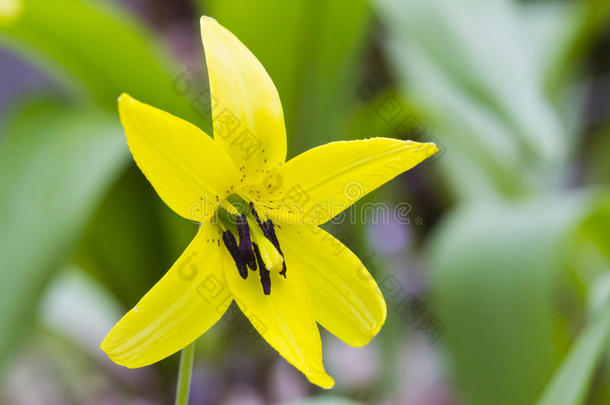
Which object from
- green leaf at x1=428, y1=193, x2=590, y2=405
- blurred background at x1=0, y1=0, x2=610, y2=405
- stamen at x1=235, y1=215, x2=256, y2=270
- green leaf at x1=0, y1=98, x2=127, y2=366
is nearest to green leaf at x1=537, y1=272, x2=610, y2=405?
blurred background at x1=0, y1=0, x2=610, y2=405

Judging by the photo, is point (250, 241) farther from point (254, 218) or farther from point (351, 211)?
point (351, 211)

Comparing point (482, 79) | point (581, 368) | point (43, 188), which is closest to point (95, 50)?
point (43, 188)

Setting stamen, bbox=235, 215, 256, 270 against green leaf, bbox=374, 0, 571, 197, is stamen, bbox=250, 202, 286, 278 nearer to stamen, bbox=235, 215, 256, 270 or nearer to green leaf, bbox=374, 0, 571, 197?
stamen, bbox=235, 215, 256, 270

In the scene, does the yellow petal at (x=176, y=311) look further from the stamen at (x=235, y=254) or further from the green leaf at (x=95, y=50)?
the green leaf at (x=95, y=50)

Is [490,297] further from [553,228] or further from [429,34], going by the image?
[429,34]

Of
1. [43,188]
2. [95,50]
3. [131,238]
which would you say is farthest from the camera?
[131,238]

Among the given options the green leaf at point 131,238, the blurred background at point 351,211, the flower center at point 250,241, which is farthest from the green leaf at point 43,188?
the flower center at point 250,241
